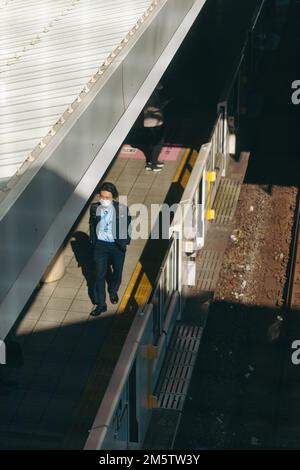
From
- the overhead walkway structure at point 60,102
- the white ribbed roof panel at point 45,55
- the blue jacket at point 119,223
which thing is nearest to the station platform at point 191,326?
the blue jacket at point 119,223

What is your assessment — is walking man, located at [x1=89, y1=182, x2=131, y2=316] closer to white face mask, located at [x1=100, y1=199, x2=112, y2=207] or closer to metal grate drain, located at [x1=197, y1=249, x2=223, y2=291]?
white face mask, located at [x1=100, y1=199, x2=112, y2=207]

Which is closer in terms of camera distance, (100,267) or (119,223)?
(119,223)

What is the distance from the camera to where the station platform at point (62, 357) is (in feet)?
29.0

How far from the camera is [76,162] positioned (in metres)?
7.60

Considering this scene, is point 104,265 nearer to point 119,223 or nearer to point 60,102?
point 119,223

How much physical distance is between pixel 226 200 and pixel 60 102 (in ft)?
21.5

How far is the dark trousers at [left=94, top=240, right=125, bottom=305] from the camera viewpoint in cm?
1005

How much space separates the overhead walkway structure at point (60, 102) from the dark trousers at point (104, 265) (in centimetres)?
154

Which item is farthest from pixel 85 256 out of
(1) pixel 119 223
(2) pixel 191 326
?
(1) pixel 119 223

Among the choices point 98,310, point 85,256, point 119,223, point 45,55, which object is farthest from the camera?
point 85,256

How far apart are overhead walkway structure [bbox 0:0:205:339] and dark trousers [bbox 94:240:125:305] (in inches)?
60.6

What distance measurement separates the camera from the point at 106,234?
9.90 metres

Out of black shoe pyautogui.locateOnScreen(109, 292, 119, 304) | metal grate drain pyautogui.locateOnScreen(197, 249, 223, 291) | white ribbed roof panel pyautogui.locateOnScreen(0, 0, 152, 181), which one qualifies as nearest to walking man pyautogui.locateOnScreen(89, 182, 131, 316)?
black shoe pyautogui.locateOnScreen(109, 292, 119, 304)

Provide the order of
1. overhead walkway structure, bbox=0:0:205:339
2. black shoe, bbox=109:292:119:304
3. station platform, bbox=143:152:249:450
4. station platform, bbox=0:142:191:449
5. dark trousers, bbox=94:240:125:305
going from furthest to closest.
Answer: black shoe, bbox=109:292:119:304
dark trousers, bbox=94:240:125:305
station platform, bbox=143:152:249:450
station platform, bbox=0:142:191:449
overhead walkway structure, bbox=0:0:205:339
